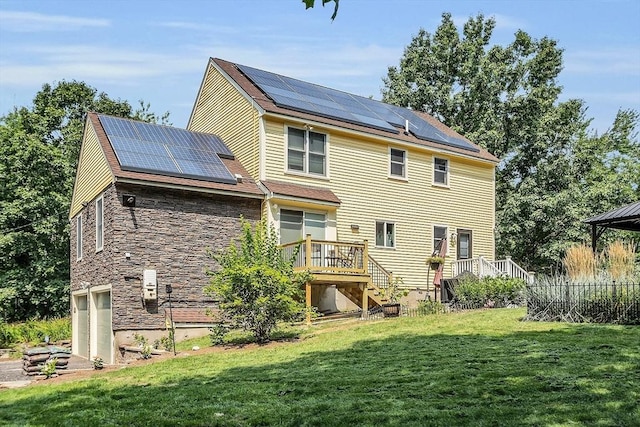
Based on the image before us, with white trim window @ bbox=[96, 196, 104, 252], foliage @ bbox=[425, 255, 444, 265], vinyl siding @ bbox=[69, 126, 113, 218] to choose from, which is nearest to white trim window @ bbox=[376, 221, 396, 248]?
foliage @ bbox=[425, 255, 444, 265]

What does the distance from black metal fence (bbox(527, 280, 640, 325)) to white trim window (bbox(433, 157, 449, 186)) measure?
391 inches

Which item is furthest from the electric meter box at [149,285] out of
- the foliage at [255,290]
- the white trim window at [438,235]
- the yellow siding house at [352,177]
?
the white trim window at [438,235]

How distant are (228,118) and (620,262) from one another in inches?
508

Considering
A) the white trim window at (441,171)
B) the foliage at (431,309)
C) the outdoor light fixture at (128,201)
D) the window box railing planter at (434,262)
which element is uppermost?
the white trim window at (441,171)

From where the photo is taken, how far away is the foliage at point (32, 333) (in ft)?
76.1

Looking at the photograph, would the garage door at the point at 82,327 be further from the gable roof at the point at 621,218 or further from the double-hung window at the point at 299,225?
the gable roof at the point at 621,218

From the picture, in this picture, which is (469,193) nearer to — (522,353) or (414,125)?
(414,125)

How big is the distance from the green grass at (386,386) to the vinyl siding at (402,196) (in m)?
8.59

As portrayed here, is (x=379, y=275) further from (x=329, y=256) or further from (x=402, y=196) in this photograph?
(x=402, y=196)

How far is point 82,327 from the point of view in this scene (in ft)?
66.7

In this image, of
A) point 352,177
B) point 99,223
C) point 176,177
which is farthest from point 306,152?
point 99,223

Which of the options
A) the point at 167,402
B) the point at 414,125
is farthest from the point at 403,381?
the point at 414,125

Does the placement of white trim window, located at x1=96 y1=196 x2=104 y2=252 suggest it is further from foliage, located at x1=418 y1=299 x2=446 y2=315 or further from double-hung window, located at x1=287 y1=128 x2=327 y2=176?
foliage, located at x1=418 y1=299 x2=446 y2=315

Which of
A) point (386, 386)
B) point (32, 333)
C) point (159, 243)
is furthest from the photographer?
point (32, 333)
